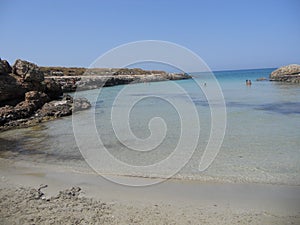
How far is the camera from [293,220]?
14.5ft

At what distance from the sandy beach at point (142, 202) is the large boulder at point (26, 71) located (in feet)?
53.4

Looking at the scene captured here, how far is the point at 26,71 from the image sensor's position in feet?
70.3

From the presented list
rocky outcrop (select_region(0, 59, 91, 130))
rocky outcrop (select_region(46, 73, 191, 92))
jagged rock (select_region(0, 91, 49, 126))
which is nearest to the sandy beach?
rocky outcrop (select_region(0, 59, 91, 130))

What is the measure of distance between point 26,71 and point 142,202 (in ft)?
64.3

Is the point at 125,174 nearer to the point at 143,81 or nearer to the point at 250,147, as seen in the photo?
the point at 250,147

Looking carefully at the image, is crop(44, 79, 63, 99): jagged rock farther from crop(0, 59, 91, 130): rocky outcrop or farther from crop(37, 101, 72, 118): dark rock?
crop(37, 101, 72, 118): dark rock

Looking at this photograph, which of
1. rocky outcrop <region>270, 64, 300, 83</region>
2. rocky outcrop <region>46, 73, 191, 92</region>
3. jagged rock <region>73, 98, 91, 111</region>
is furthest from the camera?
rocky outcrop <region>270, 64, 300, 83</region>

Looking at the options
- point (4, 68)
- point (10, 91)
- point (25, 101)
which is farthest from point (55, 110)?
point (4, 68)

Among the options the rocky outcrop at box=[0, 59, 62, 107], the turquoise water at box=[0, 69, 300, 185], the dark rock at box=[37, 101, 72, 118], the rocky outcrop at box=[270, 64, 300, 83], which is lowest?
the turquoise water at box=[0, 69, 300, 185]

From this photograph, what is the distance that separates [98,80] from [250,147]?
149 ft

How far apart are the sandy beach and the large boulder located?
16.3 meters

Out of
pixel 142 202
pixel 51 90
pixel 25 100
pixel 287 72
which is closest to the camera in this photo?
pixel 142 202

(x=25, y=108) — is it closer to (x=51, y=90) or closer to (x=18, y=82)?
(x=18, y=82)

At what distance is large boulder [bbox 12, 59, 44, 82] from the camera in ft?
69.5
